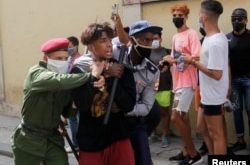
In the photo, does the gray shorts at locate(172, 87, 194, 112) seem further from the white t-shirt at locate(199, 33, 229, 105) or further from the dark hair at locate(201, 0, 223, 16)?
the dark hair at locate(201, 0, 223, 16)

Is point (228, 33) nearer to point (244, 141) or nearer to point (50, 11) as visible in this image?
point (244, 141)

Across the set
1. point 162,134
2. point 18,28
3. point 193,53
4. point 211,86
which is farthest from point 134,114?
point 18,28

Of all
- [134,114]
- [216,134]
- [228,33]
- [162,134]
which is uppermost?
[228,33]

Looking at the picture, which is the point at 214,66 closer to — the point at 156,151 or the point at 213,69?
the point at 213,69

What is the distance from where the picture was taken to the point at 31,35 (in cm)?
1009

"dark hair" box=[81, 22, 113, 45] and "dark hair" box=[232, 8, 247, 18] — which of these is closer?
"dark hair" box=[81, 22, 113, 45]

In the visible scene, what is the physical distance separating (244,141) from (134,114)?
3186 mm

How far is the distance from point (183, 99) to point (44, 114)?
2677 mm

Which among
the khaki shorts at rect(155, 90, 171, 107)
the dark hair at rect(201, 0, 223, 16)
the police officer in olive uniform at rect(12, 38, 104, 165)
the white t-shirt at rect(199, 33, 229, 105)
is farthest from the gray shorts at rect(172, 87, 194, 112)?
the police officer in olive uniform at rect(12, 38, 104, 165)

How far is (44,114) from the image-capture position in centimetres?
381

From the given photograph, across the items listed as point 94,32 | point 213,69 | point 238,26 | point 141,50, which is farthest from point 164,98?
point 94,32

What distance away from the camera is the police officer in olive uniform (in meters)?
3.78

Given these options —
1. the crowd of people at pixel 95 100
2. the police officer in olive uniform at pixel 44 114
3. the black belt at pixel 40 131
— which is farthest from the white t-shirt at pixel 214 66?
the black belt at pixel 40 131

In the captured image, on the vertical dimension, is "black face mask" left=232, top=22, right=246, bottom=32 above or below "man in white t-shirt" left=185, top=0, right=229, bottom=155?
above
